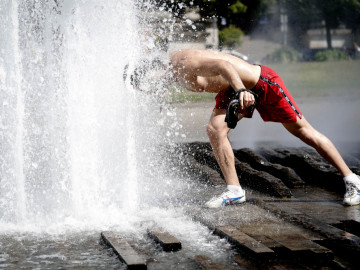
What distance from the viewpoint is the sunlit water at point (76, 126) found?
16.8 ft

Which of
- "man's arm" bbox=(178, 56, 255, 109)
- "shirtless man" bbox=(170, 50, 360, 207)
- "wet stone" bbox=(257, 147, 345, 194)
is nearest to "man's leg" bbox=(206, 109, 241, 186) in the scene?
"shirtless man" bbox=(170, 50, 360, 207)

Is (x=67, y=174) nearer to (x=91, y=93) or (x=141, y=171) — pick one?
(x=91, y=93)

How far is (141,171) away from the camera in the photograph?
7316mm

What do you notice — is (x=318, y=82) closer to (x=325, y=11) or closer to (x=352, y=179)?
(x=352, y=179)

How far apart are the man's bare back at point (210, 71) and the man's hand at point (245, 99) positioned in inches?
5.4

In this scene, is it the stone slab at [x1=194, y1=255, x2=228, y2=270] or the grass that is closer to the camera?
the stone slab at [x1=194, y1=255, x2=228, y2=270]

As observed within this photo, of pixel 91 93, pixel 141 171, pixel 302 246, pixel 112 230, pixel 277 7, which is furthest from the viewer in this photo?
pixel 277 7

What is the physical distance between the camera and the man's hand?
484 centimetres

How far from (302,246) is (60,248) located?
153 cm

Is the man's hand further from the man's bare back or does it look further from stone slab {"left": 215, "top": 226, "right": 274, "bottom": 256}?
stone slab {"left": 215, "top": 226, "right": 274, "bottom": 256}

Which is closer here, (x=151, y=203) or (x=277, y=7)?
(x=151, y=203)

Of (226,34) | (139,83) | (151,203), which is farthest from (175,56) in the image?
(226,34)

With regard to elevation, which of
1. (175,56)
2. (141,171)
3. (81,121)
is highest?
(175,56)

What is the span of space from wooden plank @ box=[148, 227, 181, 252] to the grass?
9592 mm
